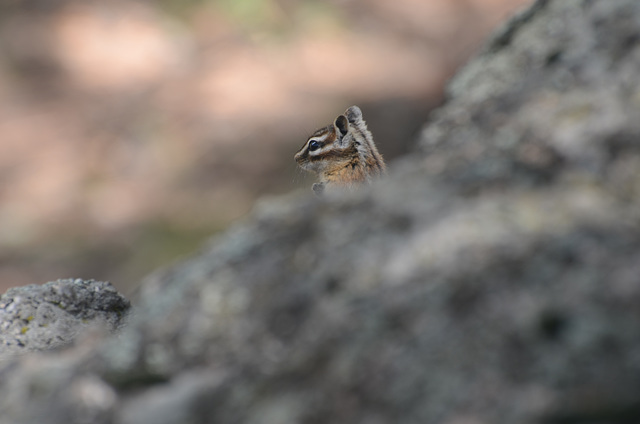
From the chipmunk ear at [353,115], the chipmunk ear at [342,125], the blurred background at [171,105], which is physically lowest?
the chipmunk ear at [342,125]

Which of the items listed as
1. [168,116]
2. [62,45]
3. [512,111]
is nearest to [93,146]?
[168,116]

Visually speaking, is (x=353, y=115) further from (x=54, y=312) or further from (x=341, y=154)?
(x=54, y=312)

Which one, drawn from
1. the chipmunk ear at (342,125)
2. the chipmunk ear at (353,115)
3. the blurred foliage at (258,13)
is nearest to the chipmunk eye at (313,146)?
the chipmunk ear at (342,125)

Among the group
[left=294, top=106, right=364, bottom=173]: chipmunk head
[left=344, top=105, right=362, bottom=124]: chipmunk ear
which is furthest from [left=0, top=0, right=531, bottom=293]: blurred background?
[left=344, top=105, right=362, bottom=124]: chipmunk ear

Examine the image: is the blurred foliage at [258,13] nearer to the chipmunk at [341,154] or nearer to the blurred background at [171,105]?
the blurred background at [171,105]

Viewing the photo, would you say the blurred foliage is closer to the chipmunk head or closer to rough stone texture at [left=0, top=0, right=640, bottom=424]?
the chipmunk head

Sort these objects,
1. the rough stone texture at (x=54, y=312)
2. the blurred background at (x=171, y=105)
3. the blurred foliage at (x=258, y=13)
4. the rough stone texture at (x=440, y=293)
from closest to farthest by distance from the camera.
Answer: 1. the rough stone texture at (x=440, y=293)
2. the rough stone texture at (x=54, y=312)
3. the blurred background at (x=171, y=105)
4. the blurred foliage at (x=258, y=13)
